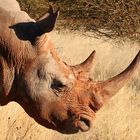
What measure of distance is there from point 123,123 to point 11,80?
15.6ft

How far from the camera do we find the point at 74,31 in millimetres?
20812

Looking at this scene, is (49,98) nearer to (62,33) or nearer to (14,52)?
(14,52)

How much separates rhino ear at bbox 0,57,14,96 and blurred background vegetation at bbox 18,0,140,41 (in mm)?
11701

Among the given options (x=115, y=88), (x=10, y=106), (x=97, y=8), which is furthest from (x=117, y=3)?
(x=115, y=88)

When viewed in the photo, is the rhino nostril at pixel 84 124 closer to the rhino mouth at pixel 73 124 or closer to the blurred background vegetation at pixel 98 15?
the rhino mouth at pixel 73 124

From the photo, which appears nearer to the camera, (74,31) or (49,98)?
(49,98)

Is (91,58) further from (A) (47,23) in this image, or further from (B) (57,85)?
(A) (47,23)

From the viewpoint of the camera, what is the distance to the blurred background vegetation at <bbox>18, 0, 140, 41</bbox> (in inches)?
755

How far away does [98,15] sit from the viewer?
20.6m

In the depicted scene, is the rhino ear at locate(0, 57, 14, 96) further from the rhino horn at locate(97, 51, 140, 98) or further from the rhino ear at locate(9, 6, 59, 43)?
the rhino horn at locate(97, 51, 140, 98)

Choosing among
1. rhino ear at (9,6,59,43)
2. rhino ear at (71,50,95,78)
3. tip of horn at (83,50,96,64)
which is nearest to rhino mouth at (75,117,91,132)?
rhino ear at (71,50,95,78)

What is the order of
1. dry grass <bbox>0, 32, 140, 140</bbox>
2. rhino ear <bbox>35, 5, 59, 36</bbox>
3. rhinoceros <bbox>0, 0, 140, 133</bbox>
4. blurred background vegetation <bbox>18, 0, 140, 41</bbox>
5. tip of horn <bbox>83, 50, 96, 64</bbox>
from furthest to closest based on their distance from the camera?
blurred background vegetation <bbox>18, 0, 140, 41</bbox> → dry grass <bbox>0, 32, 140, 140</bbox> → tip of horn <bbox>83, 50, 96, 64</bbox> → rhinoceros <bbox>0, 0, 140, 133</bbox> → rhino ear <bbox>35, 5, 59, 36</bbox>

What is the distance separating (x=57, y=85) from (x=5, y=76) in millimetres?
447

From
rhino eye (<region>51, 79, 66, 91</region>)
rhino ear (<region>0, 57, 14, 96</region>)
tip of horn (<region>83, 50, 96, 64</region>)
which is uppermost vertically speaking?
rhino ear (<region>0, 57, 14, 96</region>)
